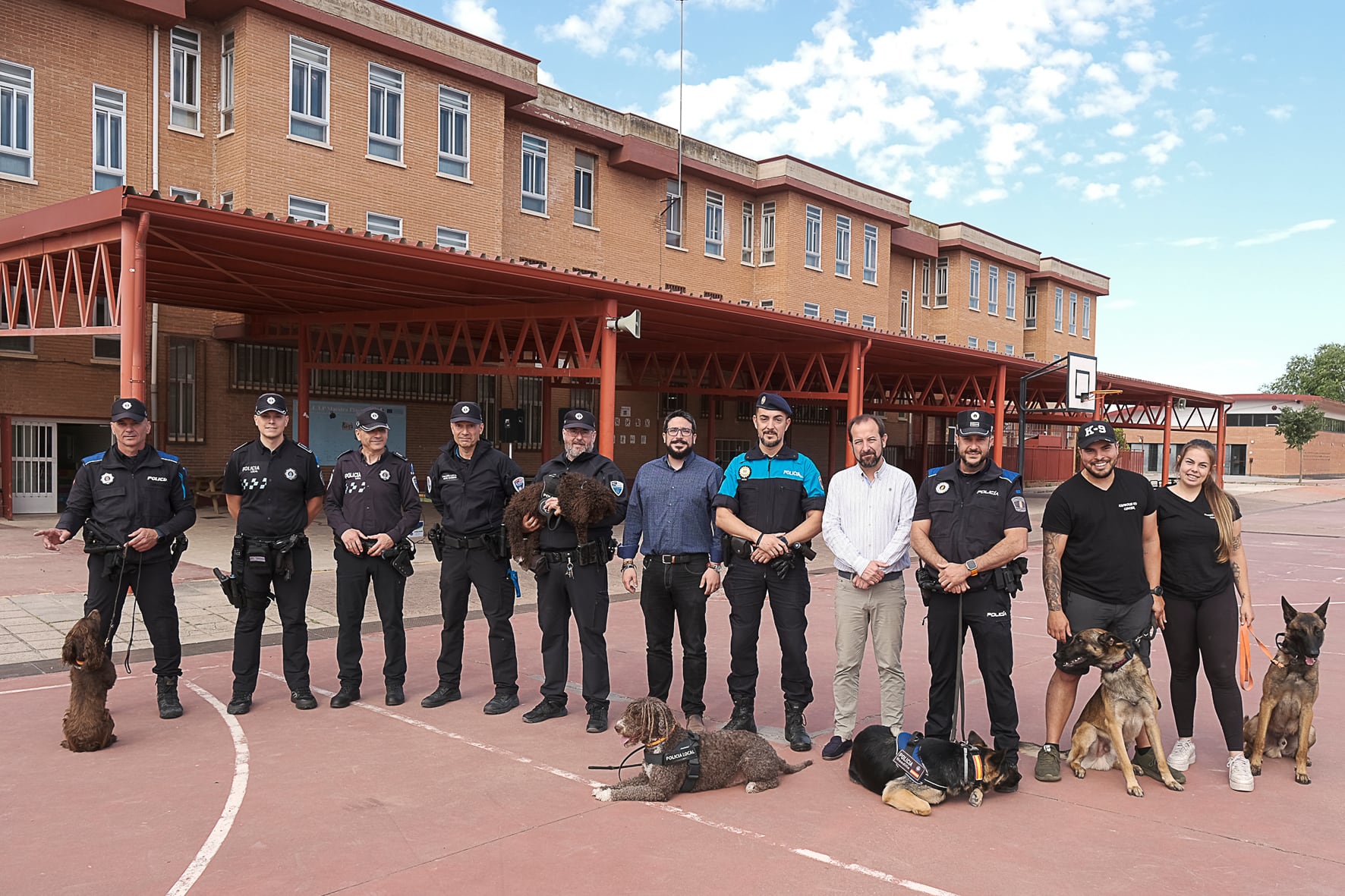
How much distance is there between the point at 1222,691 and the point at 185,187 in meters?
19.5

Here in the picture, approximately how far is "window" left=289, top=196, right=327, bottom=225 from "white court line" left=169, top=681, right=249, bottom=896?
1506 cm

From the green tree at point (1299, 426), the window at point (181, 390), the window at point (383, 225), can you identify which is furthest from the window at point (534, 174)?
the green tree at point (1299, 426)

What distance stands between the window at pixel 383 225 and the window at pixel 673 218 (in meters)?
8.87

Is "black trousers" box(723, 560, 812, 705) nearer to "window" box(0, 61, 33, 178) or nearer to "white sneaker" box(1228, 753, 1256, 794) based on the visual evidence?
"white sneaker" box(1228, 753, 1256, 794)

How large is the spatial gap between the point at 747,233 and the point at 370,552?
26.0 meters

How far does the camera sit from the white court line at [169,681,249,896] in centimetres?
387

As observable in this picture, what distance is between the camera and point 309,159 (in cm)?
1955

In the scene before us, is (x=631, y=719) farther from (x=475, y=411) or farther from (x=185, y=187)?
(x=185, y=187)

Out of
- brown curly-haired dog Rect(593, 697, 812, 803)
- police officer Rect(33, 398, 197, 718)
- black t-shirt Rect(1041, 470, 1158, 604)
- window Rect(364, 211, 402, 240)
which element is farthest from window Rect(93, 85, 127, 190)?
black t-shirt Rect(1041, 470, 1158, 604)

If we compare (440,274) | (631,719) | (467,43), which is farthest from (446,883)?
(467,43)

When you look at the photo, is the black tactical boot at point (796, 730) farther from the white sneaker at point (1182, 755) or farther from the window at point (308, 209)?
the window at point (308, 209)

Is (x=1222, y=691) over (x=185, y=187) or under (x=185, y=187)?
under

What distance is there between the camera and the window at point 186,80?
18.7 meters

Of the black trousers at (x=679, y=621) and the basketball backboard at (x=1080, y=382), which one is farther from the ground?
the basketball backboard at (x=1080, y=382)
